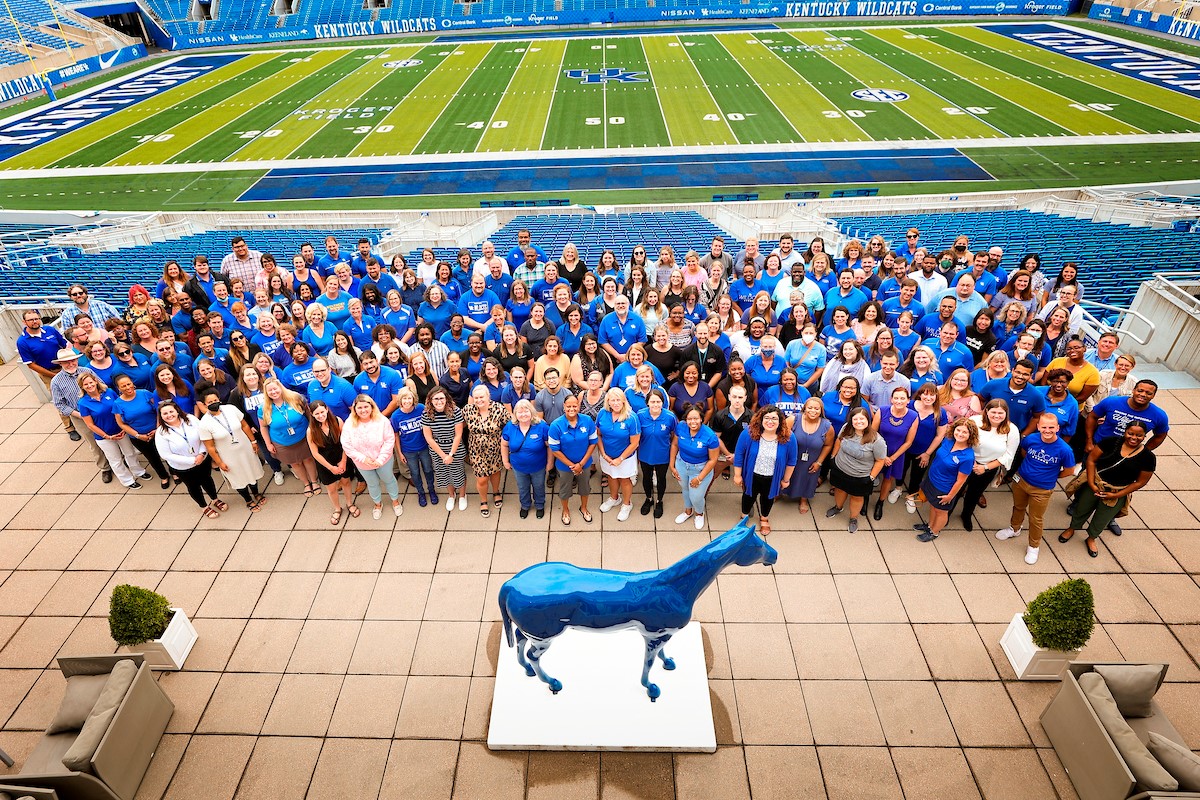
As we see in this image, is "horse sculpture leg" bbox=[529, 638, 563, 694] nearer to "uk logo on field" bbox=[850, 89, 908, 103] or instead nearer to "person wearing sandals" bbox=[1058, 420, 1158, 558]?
"person wearing sandals" bbox=[1058, 420, 1158, 558]

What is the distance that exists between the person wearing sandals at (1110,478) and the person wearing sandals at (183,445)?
9704mm

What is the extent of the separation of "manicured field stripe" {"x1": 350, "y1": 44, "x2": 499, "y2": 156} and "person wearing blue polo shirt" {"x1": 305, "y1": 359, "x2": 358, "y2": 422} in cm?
2365

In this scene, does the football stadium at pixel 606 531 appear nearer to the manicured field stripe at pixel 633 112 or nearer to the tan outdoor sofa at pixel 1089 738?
the tan outdoor sofa at pixel 1089 738

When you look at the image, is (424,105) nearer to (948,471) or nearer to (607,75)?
(607,75)

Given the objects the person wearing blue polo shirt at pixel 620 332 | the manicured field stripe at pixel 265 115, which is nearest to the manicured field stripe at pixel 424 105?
the manicured field stripe at pixel 265 115

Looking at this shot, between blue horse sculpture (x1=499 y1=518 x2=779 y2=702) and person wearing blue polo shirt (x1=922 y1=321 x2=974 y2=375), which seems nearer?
blue horse sculpture (x1=499 y1=518 x2=779 y2=702)

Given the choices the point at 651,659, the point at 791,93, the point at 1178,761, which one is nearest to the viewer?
the point at 1178,761

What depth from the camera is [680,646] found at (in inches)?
225

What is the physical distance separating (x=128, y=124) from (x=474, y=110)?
18371 mm

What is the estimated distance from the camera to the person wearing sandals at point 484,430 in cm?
675

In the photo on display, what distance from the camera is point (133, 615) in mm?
5414

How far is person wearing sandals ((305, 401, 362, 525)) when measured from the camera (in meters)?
6.86

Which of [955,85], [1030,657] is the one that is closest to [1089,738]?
[1030,657]

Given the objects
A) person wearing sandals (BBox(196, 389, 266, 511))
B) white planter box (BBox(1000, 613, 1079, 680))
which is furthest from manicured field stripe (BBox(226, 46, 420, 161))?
white planter box (BBox(1000, 613, 1079, 680))
